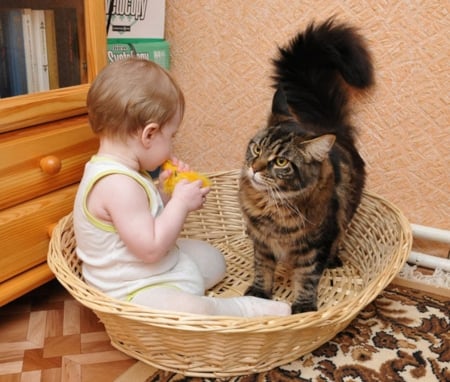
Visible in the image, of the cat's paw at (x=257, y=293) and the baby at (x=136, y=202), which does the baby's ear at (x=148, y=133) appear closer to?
the baby at (x=136, y=202)

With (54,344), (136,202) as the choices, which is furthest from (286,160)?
(54,344)

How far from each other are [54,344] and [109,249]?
0.29 meters

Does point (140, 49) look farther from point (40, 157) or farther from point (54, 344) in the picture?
point (54, 344)

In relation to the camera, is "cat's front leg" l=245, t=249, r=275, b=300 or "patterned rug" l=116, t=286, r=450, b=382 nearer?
"patterned rug" l=116, t=286, r=450, b=382

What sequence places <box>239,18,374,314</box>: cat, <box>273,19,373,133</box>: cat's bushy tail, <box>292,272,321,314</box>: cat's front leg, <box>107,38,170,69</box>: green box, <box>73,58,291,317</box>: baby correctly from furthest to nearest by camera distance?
→ 1. <box>107,38,170,69</box>: green box
2. <box>273,19,373,133</box>: cat's bushy tail
3. <box>292,272,321,314</box>: cat's front leg
4. <box>239,18,374,314</box>: cat
5. <box>73,58,291,317</box>: baby

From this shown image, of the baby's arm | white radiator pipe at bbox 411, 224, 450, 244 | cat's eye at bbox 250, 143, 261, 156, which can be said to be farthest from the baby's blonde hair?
white radiator pipe at bbox 411, 224, 450, 244

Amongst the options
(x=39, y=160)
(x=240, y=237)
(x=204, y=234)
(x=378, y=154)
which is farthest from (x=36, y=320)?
(x=378, y=154)

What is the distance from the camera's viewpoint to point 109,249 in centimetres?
105

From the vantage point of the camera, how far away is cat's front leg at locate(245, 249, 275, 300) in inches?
49.9

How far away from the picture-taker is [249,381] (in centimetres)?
101

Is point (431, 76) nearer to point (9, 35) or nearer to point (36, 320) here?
point (9, 35)

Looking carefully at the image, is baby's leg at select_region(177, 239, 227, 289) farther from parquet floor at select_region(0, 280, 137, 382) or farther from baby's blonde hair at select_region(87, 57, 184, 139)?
baby's blonde hair at select_region(87, 57, 184, 139)

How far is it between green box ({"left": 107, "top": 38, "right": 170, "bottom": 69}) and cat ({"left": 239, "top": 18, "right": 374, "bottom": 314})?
41cm

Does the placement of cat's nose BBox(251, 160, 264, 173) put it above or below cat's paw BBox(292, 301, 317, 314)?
above
